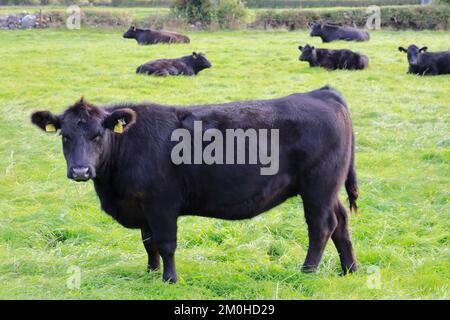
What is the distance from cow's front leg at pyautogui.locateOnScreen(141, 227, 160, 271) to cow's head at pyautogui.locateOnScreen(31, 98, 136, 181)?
2.48 ft

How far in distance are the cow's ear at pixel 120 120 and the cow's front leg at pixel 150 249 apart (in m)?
0.90

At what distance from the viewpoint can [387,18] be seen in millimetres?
37719

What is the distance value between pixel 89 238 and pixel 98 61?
14.9 m

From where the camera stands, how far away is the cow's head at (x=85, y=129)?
4918 millimetres

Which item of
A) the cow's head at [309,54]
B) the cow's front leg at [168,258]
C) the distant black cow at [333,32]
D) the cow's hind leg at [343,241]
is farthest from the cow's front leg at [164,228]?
the distant black cow at [333,32]

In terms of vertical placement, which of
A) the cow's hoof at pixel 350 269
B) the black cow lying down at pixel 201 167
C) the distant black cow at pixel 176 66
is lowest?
the distant black cow at pixel 176 66

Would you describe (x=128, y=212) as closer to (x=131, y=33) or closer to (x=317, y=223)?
(x=317, y=223)

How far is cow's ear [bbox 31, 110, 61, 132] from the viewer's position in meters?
5.14

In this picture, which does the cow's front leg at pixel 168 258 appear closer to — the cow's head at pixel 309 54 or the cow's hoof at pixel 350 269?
the cow's hoof at pixel 350 269

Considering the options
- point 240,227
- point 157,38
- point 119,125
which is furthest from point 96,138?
point 157,38

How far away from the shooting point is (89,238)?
6.66 meters

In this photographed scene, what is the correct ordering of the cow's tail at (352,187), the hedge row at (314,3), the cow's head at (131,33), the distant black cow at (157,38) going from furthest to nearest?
the hedge row at (314,3)
the cow's head at (131,33)
the distant black cow at (157,38)
the cow's tail at (352,187)

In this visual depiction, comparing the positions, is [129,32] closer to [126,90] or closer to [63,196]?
[126,90]

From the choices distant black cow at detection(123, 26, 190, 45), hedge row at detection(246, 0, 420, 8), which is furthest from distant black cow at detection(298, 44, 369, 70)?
hedge row at detection(246, 0, 420, 8)
